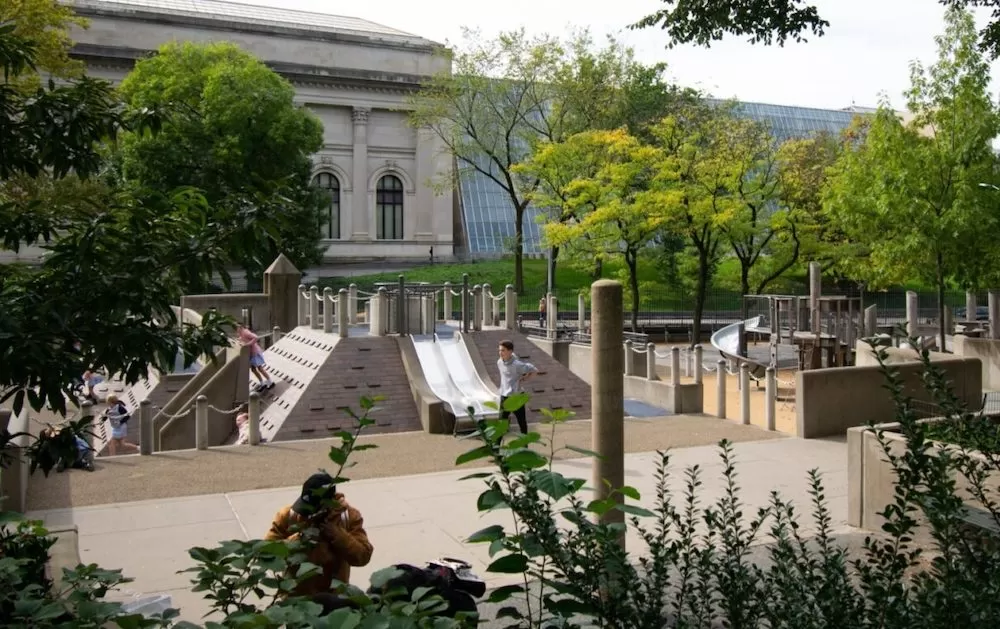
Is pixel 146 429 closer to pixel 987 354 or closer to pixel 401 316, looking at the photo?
pixel 401 316

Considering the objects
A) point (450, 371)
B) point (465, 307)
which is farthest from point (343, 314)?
point (465, 307)

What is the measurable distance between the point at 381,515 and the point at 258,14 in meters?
49.5

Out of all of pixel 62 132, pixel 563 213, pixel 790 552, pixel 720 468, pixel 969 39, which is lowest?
pixel 720 468

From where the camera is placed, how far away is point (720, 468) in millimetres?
12234

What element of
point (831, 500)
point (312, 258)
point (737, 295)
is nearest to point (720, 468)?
point (831, 500)

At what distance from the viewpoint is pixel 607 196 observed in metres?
29.5

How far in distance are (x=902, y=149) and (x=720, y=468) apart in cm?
1470

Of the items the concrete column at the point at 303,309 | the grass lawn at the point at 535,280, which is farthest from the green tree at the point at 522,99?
the concrete column at the point at 303,309

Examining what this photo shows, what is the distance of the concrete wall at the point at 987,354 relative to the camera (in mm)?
20064

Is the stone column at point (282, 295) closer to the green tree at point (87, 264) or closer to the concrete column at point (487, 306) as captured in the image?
the concrete column at point (487, 306)

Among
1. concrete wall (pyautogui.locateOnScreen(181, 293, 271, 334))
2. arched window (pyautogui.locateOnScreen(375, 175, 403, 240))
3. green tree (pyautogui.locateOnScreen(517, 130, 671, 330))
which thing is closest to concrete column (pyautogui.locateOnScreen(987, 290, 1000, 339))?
green tree (pyautogui.locateOnScreen(517, 130, 671, 330))

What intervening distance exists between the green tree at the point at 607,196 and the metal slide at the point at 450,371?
10737mm

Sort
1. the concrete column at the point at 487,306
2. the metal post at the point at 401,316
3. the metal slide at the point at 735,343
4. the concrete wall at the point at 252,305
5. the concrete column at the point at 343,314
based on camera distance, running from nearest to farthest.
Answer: the concrete column at the point at 343,314 → the metal post at the point at 401,316 → the concrete column at the point at 487,306 → the metal slide at the point at 735,343 → the concrete wall at the point at 252,305

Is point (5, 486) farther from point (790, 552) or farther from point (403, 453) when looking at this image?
point (790, 552)
